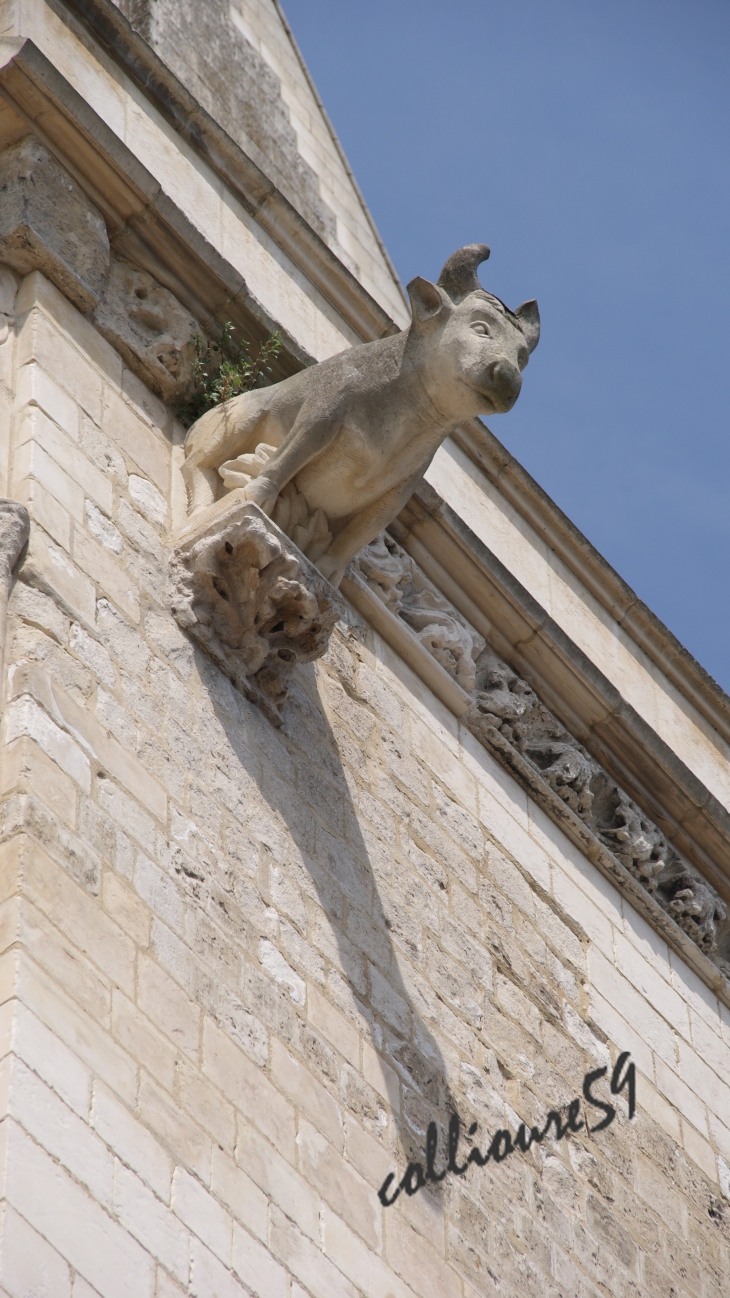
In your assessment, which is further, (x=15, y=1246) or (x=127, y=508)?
(x=127, y=508)

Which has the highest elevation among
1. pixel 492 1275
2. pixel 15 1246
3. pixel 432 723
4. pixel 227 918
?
pixel 432 723

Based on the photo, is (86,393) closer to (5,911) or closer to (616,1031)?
(5,911)

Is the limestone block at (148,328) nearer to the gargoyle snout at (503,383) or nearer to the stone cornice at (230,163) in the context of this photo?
the stone cornice at (230,163)

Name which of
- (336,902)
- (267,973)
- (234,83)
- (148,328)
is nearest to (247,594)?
(336,902)

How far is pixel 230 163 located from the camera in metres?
6.42

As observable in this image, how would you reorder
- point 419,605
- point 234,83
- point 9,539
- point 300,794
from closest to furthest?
point 9,539
point 300,794
point 419,605
point 234,83

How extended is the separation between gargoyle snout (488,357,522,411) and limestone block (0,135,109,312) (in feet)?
3.56

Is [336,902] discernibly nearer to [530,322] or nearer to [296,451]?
[296,451]

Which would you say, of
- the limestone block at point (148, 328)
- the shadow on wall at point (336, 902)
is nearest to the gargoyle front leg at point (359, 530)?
the shadow on wall at point (336, 902)

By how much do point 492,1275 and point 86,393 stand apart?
2.38 meters

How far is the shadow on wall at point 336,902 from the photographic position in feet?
15.6

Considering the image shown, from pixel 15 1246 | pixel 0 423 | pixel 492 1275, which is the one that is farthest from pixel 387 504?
pixel 15 1246

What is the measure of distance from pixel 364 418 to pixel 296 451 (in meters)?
0.20

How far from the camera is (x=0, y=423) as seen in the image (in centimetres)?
481
